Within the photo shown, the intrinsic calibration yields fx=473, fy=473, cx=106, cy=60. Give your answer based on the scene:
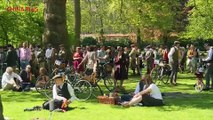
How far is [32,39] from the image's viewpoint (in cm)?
4081

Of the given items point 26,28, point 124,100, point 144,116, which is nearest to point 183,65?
point 26,28

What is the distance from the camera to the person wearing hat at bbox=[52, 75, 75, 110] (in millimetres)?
13320

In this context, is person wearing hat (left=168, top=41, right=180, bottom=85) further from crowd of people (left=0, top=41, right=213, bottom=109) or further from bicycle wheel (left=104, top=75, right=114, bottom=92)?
bicycle wheel (left=104, top=75, right=114, bottom=92)

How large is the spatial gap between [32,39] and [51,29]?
55.5 ft

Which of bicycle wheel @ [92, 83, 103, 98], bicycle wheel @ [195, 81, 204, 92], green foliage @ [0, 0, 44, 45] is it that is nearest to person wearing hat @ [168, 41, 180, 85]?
bicycle wheel @ [195, 81, 204, 92]

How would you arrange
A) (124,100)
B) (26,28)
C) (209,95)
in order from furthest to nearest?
(26,28) < (209,95) < (124,100)

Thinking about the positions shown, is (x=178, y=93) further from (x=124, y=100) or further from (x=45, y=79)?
(x=45, y=79)

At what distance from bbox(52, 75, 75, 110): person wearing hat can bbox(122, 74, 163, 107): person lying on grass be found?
5.81 ft

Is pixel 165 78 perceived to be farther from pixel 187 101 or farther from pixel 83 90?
pixel 83 90

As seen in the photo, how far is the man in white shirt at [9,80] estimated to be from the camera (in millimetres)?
19614

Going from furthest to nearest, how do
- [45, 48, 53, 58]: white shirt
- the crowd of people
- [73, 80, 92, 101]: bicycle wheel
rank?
[45, 48, 53, 58]: white shirt < the crowd of people < [73, 80, 92, 101]: bicycle wheel

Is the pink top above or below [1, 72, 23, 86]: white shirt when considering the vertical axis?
above

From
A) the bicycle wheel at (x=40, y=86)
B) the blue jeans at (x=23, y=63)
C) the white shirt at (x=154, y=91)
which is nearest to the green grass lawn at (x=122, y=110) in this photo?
the white shirt at (x=154, y=91)

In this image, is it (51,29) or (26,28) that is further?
(26,28)
